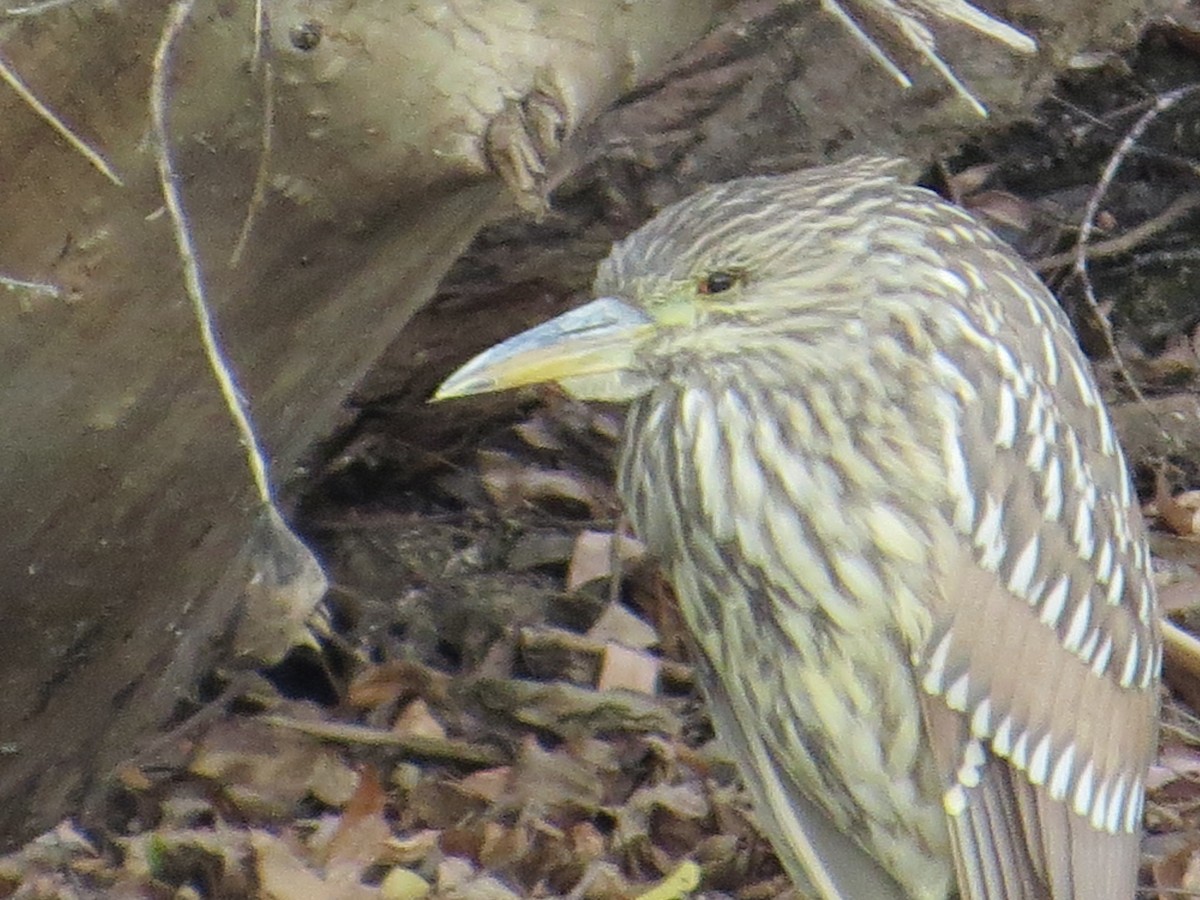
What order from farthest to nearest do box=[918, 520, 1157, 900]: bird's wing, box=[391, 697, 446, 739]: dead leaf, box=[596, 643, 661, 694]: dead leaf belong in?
box=[596, 643, 661, 694]: dead leaf
box=[391, 697, 446, 739]: dead leaf
box=[918, 520, 1157, 900]: bird's wing

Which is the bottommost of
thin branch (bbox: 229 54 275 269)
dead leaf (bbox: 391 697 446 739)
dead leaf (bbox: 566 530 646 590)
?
dead leaf (bbox: 391 697 446 739)

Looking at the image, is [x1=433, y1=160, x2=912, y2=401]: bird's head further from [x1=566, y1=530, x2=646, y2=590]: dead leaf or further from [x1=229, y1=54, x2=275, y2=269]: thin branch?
[x1=566, y1=530, x2=646, y2=590]: dead leaf

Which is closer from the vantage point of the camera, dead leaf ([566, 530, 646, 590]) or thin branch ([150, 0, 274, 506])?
thin branch ([150, 0, 274, 506])

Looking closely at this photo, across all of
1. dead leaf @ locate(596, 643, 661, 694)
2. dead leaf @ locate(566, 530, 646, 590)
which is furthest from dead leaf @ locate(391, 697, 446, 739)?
dead leaf @ locate(566, 530, 646, 590)

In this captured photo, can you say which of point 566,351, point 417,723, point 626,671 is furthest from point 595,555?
point 566,351

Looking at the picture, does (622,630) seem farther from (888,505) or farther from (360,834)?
(888,505)

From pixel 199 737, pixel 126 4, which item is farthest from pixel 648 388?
pixel 199 737
